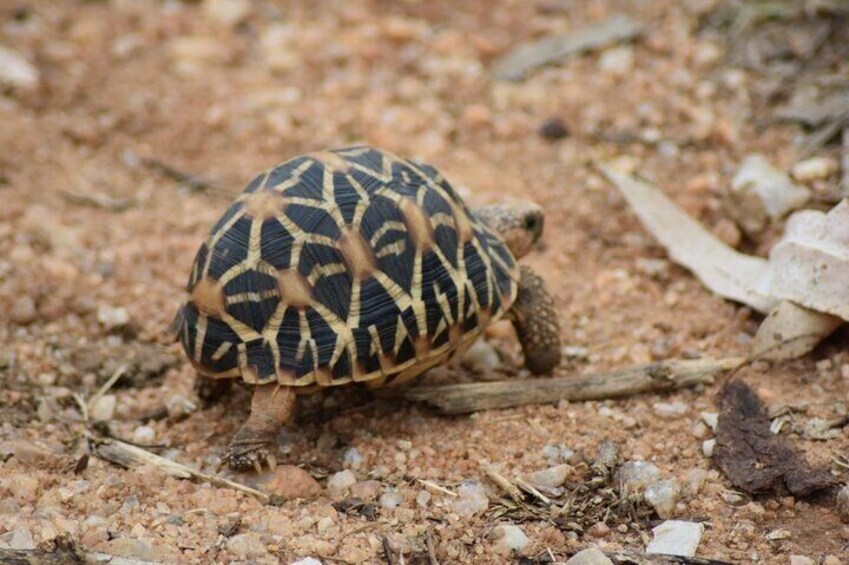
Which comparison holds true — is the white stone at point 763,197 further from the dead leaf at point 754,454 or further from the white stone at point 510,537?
the white stone at point 510,537

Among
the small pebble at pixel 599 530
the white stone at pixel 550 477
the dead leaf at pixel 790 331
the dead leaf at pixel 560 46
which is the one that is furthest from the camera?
the dead leaf at pixel 560 46

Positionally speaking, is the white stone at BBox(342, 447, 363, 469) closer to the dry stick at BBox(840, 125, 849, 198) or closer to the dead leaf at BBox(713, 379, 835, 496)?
the dead leaf at BBox(713, 379, 835, 496)

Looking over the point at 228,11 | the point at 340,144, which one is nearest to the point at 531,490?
the point at 340,144

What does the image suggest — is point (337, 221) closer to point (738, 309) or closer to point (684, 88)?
point (738, 309)

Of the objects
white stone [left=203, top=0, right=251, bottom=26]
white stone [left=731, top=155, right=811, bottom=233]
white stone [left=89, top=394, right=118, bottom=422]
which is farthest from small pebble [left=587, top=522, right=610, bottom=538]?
white stone [left=203, top=0, right=251, bottom=26]

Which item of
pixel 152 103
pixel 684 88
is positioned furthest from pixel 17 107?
pixel 684 88

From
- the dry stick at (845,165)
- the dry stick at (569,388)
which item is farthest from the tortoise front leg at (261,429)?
the dry stick at (845,165)

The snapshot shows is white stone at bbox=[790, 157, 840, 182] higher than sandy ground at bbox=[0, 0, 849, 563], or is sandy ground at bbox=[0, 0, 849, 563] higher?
white stone at bbox=[790, 157, 840, 182]
